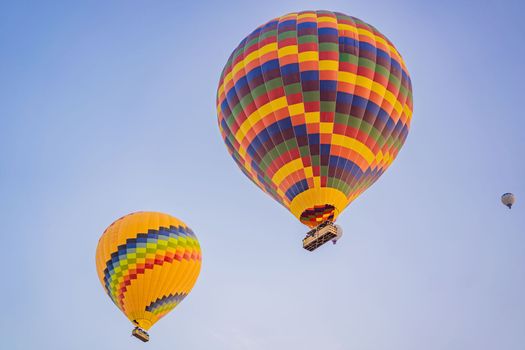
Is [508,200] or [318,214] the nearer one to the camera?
[318,214]

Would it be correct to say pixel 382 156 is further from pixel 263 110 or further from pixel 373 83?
pixel 263 110

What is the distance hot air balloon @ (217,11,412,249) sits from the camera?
17.2m

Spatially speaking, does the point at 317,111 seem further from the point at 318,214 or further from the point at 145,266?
the point at 145,266

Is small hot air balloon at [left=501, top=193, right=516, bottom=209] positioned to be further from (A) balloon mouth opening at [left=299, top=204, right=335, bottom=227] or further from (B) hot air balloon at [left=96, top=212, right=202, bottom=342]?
(B) hot air balloon at [left=96, top=212, right=202, bottom=342]

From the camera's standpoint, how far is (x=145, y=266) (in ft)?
73.7

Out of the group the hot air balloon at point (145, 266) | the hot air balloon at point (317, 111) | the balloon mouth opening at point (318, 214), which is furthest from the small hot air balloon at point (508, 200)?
the hot air balloon at point (145, 266)

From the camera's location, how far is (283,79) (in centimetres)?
1775

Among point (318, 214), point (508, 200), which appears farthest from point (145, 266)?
point (508, 200)

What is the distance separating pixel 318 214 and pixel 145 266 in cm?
800

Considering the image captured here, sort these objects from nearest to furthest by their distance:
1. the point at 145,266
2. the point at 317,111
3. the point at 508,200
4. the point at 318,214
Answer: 1. the point at 318,214
2. the point at 317,111
3. the point at 145,266
4. the point at 508,200

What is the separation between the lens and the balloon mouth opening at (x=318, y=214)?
17.0 m

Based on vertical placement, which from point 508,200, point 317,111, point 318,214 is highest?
point 508,200

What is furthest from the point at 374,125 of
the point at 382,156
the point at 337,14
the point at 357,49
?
the point at 337,14

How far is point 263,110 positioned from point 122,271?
8514 millimetres
